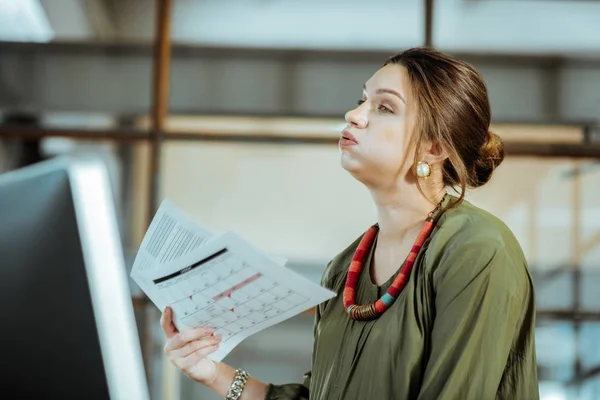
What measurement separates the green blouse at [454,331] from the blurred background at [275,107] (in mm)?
2070

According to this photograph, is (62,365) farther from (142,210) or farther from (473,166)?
(142,210)

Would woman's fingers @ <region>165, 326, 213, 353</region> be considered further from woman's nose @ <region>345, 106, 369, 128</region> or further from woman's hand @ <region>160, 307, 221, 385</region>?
woman's nose @ <region>345, 106, 369, 128</region>

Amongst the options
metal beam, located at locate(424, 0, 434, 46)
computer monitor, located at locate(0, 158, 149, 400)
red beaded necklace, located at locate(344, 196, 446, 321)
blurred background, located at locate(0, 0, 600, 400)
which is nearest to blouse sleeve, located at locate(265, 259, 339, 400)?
red beaded necklace, located at locate(344, 196, 446, 321)

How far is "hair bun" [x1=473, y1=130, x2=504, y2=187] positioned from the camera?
1.41m

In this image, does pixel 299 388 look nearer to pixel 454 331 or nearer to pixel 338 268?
pixel 338 268

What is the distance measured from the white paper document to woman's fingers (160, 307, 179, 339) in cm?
2

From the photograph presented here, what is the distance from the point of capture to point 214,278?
1.16 m

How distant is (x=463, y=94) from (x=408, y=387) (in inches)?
19.2

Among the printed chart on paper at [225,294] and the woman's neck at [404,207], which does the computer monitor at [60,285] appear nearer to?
the printed chart on paper at [225,294]

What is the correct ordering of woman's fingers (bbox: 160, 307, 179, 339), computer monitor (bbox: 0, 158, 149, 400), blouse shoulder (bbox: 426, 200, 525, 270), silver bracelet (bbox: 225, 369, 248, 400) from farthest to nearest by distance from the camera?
silver bracelet (bbox: 225, 369, 248, 400)
woman's fingers (bbox: 160, 307, 179, 339)
blouse shoulder (bbox: 426, 200, 525, 270)
computer monitor (bbox: 0, 158, 149, 400)

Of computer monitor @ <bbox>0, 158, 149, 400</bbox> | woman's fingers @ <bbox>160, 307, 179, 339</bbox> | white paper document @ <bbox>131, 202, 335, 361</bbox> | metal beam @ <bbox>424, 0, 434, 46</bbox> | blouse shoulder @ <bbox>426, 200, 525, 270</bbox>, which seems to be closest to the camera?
computer monitor @ <bbox>0, 158, 149, 400</bbox>

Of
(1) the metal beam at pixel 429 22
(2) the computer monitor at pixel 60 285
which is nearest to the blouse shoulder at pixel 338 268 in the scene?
(2) the computer monitor at pixel 60 285

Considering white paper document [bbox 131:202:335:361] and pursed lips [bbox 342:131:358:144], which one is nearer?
white paper document [bbox 131:202:335:361]

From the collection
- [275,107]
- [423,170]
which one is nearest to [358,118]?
[423,170]
